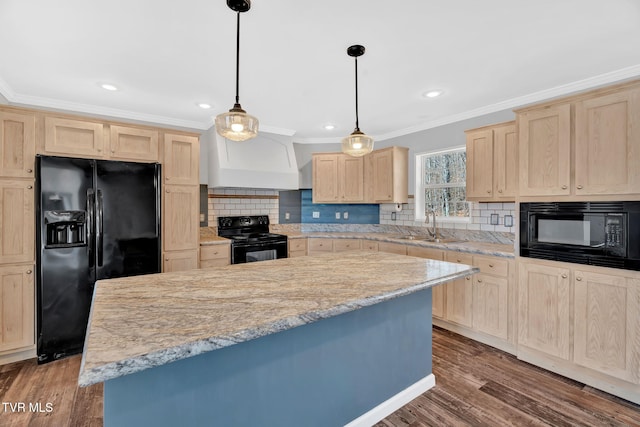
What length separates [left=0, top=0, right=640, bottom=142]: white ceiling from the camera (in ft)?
5.89

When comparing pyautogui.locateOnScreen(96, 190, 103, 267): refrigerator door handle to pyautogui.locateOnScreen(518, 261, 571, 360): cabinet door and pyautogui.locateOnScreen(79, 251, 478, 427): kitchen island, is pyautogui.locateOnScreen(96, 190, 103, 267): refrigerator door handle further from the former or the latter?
pyautogui.locateOnScreen(518, 261, 571, 360): cabinet door

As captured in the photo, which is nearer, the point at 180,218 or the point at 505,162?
the point at 505,162

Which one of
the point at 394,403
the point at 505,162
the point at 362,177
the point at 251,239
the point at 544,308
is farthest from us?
the point at 362,177

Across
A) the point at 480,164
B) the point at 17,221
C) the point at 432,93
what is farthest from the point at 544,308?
the point at 17,221

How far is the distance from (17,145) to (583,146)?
4.62 m

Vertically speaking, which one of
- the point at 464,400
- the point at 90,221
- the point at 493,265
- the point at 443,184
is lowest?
the point at 464,400

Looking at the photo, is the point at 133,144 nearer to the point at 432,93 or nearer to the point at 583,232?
the point at 432,93

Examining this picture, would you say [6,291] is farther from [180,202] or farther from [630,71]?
[630,71]

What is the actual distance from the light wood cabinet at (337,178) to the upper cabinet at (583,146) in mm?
2261

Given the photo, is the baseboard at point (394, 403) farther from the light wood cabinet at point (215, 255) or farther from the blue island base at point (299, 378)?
the light wood cabinet at point (215, 255)

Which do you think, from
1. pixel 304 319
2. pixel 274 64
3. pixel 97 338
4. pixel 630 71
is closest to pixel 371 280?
pixel 304 319

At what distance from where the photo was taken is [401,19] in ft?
6.15

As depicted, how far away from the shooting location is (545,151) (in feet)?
8.26

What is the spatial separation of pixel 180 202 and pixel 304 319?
2.66 metres
